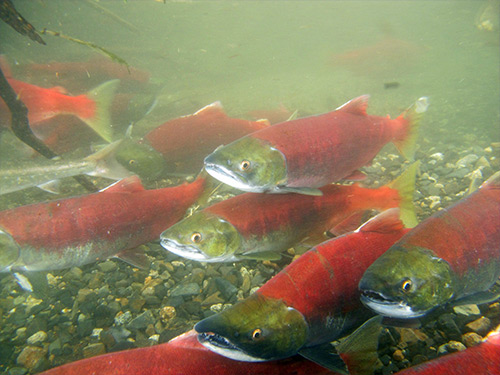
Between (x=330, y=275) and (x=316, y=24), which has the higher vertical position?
(x=316, y=24)

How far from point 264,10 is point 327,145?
3854 centimetres

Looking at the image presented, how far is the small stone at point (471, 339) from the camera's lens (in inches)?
72.7

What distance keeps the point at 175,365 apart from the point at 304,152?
1952 mm

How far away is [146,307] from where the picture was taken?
247cm

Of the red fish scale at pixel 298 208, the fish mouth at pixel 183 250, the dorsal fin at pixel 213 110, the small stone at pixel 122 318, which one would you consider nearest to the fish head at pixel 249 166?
the red fish scale at pixel 298 208

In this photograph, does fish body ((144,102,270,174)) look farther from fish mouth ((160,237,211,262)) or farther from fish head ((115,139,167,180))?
fish mouth ((160,237,211,262))

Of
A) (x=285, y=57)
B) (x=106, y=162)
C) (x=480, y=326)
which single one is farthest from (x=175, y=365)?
(x=285, y=57)

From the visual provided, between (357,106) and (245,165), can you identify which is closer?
(245,165)

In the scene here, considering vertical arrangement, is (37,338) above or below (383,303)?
below

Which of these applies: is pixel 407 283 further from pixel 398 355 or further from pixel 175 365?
pixel 175 365

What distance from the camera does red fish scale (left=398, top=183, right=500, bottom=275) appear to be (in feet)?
5.60

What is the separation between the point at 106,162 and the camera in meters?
3.46

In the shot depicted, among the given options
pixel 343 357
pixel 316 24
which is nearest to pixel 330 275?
pixel 343 357

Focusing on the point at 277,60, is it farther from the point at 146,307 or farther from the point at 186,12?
the point at 146,307
